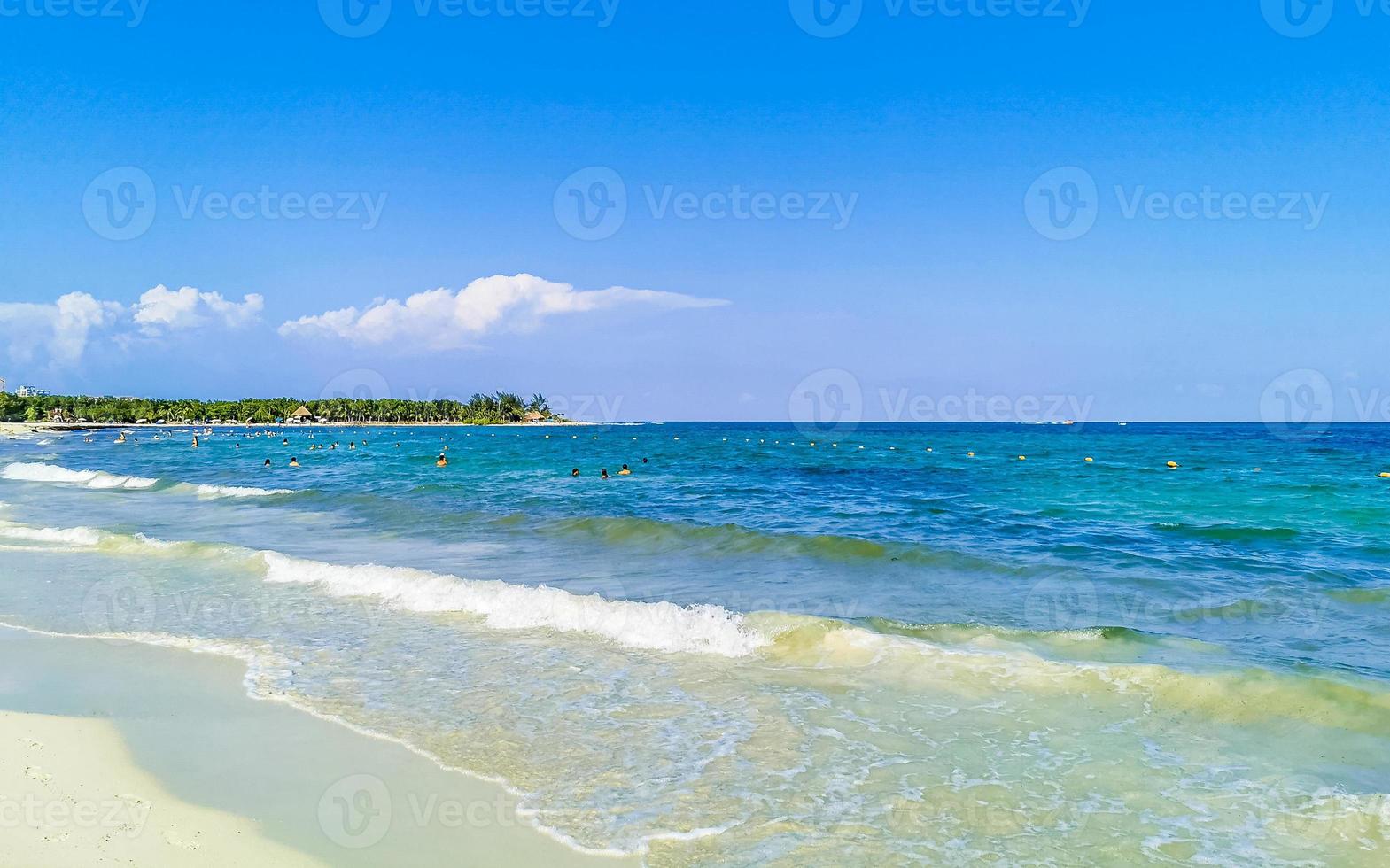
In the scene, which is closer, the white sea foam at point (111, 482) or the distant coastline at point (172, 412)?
the white sea foam at point (111, 482)

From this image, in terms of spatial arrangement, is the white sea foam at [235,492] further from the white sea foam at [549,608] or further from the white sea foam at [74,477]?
the white sea foam at [549,608]

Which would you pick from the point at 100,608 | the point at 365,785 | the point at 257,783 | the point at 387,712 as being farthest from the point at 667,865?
the point at 100,608

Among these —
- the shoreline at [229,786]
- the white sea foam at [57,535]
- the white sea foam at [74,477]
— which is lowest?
the white sea foam at [74,477]

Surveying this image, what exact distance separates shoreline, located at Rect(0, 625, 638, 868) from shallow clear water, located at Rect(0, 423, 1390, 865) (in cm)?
42

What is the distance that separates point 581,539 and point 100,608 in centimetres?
1046

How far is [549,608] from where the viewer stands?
500 inches

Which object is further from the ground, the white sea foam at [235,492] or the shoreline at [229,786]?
the shoreline at [229,786]

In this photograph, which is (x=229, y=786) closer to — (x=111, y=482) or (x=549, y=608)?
(x=549, y=608)

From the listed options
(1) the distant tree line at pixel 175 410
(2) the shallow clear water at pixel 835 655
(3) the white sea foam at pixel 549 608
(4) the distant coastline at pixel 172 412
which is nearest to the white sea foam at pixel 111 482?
(2) the shallow clear water at pixel 835 655

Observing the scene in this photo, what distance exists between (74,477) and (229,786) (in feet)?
148

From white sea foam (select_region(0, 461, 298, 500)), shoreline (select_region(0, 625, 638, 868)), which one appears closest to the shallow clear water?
shoreline (select_region(0, 625, 638, 868))

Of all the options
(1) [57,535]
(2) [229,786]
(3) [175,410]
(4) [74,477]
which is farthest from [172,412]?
(2) [229,786]

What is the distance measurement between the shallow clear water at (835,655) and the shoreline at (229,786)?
418 millimetres

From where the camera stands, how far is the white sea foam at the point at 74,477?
126ft
